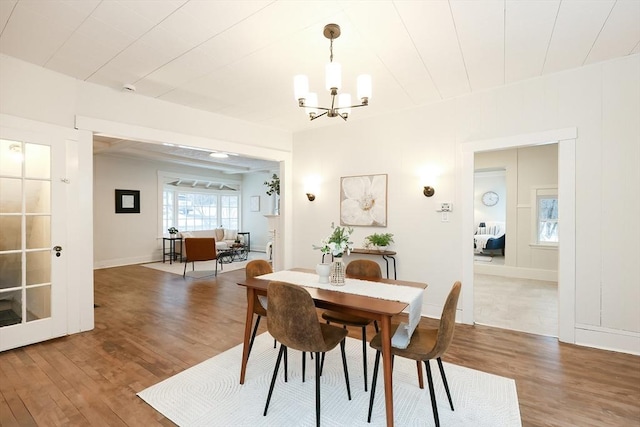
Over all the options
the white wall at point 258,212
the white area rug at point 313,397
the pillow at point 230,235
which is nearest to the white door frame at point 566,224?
the white area rug at point 313,397

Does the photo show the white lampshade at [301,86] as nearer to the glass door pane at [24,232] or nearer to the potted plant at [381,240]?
the potted plant at [381,240]

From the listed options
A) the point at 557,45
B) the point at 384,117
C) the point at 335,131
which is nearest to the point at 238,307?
A: the point at 335,131

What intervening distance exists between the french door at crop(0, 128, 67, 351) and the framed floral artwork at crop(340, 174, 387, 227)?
342 centimetres

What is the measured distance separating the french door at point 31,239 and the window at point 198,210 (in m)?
5.41

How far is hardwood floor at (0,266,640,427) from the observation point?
200 centimetres

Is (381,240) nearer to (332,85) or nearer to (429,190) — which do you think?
(429,190)

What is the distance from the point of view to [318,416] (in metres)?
1.83

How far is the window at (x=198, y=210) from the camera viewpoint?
8.59 m

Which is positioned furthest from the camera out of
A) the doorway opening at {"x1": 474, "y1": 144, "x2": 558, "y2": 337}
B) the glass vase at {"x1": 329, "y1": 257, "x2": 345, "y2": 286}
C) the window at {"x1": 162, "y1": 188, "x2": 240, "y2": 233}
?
the window at {"x1": 162, "y1": 188, "x2": 240, "y2": 233}

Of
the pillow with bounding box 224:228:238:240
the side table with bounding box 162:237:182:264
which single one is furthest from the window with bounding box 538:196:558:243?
the side table with bounding box 162:237:182:264

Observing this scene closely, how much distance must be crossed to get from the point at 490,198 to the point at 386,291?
965cm

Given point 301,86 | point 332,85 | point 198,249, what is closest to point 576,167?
point 332,85

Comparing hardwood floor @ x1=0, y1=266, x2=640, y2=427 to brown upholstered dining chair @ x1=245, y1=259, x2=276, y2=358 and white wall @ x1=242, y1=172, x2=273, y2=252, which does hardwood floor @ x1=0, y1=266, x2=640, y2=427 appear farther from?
white wall @ x1=242, y1=172, x2=273, y2=252

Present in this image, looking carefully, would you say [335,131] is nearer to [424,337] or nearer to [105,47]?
[105,47]
